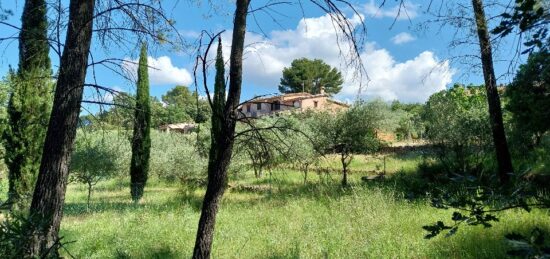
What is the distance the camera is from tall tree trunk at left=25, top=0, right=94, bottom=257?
3.98m

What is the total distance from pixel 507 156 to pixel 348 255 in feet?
23.5

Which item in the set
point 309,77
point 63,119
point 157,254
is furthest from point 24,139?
point 309,77

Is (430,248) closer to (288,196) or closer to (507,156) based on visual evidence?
(507,156)

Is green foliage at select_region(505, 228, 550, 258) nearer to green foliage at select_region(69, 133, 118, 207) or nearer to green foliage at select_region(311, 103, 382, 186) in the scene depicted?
green foliage at select_region(69, 133, 118, 207)

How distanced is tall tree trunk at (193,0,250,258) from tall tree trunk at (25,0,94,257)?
1469mm

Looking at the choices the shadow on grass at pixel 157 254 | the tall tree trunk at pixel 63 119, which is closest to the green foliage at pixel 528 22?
the tall tree trunk at pixel 63 119

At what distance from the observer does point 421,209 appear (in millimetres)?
8570

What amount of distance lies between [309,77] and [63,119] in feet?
212

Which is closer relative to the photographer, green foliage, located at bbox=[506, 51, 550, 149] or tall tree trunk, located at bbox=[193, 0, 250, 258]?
tall tree trunk, located at bbox=[193, 0, 250, 258]

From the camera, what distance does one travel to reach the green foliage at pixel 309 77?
221 feet

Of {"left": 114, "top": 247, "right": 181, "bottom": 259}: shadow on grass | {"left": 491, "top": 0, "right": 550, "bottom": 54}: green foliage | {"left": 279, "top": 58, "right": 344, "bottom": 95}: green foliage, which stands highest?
{"left": 279, "top": 58, "right": 344, "bottom": 95}: green foliage

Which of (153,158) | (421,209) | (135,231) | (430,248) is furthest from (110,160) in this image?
(430,248)

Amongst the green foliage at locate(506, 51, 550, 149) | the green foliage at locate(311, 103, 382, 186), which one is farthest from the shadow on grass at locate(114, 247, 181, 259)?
the green foliage at locate(311, 103, 382, 186)

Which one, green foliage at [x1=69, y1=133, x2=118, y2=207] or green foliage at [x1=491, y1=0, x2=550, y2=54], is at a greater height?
green foliage at [x1=491, y1=0, x2=550, y2=54]
